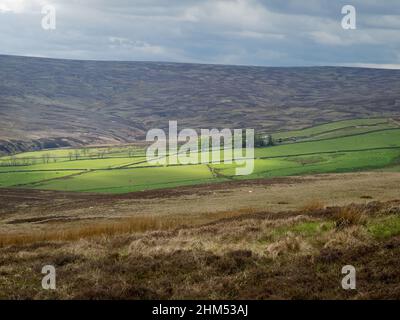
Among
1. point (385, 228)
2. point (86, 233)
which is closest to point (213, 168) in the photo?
point (86, 233)

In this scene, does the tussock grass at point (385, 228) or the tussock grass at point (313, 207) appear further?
the tussock grass at point (313, 207)

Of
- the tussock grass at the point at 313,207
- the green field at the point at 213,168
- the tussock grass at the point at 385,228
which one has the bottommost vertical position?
the green field at the point at 213,168

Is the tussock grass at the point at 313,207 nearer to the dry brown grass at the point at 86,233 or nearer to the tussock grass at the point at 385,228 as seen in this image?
the tussock grass at the point at 385,228

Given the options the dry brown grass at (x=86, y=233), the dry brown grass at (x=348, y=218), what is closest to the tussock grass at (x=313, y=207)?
the dry brown grass at (x=348, y=218)

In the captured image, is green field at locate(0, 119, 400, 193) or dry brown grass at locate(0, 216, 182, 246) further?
green field at locate(0, 119, 400, 193)

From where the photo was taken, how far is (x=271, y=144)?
502 ft

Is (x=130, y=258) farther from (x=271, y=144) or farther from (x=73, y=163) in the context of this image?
(x=271, y=144)

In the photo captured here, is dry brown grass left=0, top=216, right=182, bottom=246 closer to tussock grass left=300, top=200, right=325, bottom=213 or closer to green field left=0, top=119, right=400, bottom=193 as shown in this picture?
tussock grass left=300, top=200, right=325, bottom=213

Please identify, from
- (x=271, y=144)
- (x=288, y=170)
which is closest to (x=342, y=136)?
(x=271, y=144)

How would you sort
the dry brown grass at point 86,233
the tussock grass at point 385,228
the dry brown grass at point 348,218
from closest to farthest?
the tussock grass at point 385,228 → the dry brown grass at point 348,218 → the dry brown grass at point 86,233

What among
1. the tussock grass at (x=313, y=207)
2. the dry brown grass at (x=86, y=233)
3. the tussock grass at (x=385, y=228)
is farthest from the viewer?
the tussock grass at (x=313, y=207)

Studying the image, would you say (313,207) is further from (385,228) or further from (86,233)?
(86,233)

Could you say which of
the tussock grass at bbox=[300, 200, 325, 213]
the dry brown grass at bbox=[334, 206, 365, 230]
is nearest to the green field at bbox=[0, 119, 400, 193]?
the tussock grass at bbox=[300, 200, 325, 213]
